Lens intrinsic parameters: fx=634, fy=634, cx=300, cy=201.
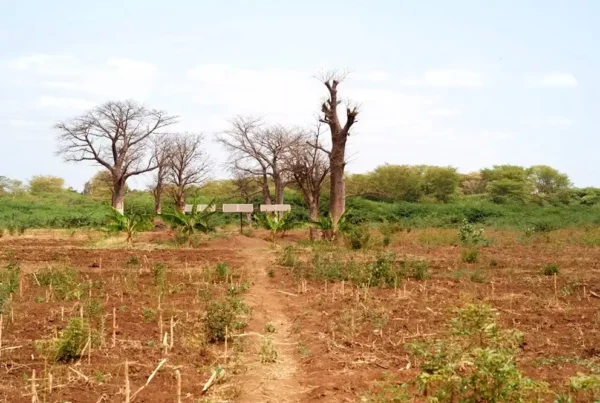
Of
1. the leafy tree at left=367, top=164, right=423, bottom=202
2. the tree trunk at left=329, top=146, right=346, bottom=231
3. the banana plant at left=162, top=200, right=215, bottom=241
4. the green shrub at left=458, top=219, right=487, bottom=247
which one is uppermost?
the leafy tree at left=367, top=164, right=423, bottom=202

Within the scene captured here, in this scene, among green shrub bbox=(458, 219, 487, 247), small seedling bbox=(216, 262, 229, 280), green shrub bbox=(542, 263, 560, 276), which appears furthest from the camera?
green shrub bbox=(458, 219, 487, 247)

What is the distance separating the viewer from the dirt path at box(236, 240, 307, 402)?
→ 252 inches

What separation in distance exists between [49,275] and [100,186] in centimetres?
6297

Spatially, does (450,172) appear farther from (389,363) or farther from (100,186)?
(389,363)

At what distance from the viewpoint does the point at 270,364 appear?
743 cm

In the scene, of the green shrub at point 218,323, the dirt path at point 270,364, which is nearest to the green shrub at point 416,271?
the dirt path at point 270,364

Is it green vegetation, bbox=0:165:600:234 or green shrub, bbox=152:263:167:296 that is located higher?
green vegetation, bbox=0:165:600:234

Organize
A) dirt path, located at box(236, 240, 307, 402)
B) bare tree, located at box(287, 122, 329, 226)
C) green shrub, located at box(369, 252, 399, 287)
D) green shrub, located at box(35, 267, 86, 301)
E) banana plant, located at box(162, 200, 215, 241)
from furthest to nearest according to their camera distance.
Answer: bare tree, located at box(287, 122, 329, 226) < banana plant, located at box(162, 200, 215, 241) < green shrub, located at box(369, 252, 399, 287) < green shrub, located at box(35, 267, 86, 301) < dirt path, located at box(236, 240, 307, 402)

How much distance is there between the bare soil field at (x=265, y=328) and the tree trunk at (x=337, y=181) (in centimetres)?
870

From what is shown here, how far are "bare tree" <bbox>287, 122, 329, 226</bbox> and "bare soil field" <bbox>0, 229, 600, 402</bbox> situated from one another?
22.4 m

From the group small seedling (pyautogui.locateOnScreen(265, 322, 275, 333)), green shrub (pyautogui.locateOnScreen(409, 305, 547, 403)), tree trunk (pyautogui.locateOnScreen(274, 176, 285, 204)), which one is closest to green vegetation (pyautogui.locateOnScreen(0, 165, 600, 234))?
tree trunk (pyautogui.locateOnScreen(274, 176, 285, 204))

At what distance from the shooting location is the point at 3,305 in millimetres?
8977

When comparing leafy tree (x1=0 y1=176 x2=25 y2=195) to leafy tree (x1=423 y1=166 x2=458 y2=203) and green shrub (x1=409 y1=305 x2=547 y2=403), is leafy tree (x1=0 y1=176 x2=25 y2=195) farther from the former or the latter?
green shrub (x1=409 y1=305 x2=547 y2=403)

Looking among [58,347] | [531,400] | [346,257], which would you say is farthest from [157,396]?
[346,257]
